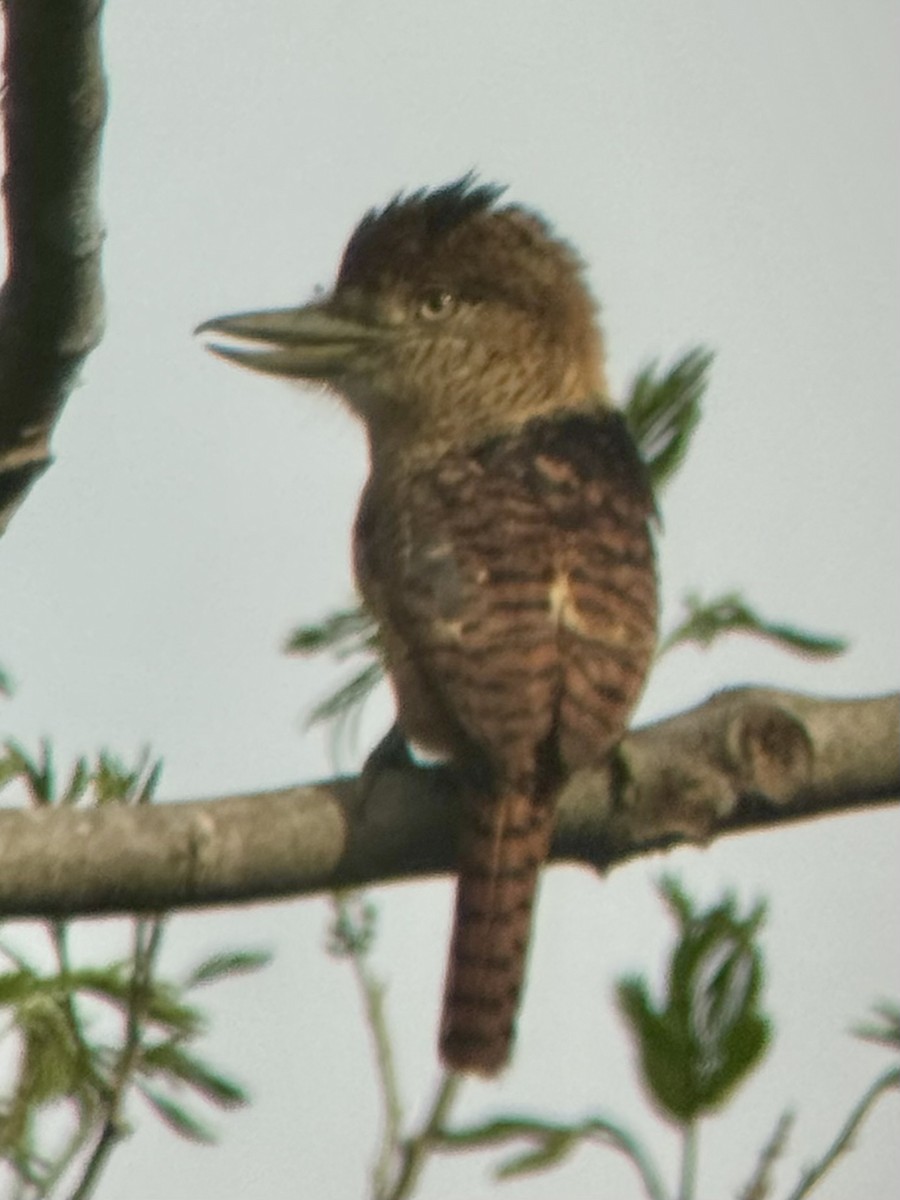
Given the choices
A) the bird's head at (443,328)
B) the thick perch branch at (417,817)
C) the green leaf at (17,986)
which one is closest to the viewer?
the thick perch branch at (417,817)

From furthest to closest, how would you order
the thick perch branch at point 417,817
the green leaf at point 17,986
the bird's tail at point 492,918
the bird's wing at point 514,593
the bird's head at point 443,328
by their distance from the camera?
the bird's head at point 443,328
the bird's wing at point 514,593
the bird's tail at point 492,918
the green leaf at point 17,986
the thick perch branch at point 417,817

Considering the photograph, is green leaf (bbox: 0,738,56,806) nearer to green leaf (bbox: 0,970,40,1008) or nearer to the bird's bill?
green leaf (bbox: 0,970,40,1008)

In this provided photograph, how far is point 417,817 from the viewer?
10.3ft

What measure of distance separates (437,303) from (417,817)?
184cm

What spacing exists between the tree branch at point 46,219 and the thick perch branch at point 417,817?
62 cm

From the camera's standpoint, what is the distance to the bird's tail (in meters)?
3.18

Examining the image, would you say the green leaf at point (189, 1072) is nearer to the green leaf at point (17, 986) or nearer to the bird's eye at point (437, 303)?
the green leaf at point (17, 986)

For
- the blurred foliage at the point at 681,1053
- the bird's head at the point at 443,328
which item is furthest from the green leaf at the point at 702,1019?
the bird's head at the point at 443,328

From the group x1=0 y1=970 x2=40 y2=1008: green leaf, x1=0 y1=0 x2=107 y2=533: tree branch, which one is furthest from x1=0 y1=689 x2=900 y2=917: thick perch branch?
x1=0 y1=0 x2=107 y2=533: tree branch

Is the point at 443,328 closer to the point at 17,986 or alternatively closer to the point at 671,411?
the point at 671,411

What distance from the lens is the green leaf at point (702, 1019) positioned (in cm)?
291

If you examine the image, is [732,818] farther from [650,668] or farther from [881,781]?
[650,668]

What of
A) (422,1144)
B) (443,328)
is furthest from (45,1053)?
(443,328)

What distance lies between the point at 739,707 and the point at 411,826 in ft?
1.72
